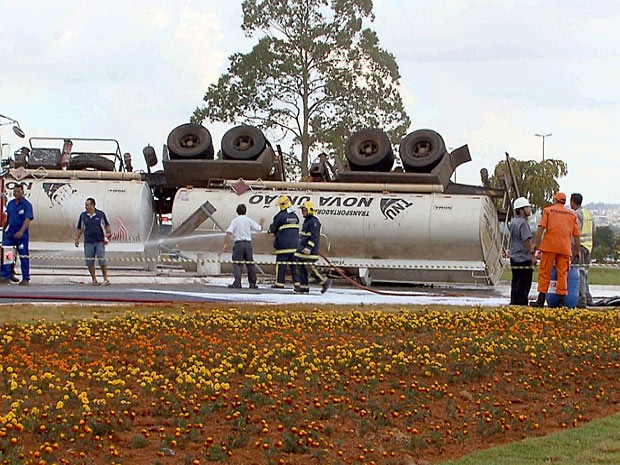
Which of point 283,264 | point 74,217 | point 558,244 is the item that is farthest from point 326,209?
point 558,244

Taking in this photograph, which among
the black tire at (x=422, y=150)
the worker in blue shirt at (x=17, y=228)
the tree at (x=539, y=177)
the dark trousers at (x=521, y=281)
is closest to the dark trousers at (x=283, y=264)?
the worker in blue shirt at (x=17, y=228)

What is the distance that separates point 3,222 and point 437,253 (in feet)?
30.8

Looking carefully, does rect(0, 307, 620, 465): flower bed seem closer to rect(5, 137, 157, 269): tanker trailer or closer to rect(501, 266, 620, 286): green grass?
rect(5, 137, 157, 269): tanker trailer

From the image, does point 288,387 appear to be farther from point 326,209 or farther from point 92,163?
point 92,163

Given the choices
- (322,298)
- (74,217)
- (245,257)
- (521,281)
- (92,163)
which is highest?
(92,163)

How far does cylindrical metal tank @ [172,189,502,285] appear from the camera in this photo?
24938 mm

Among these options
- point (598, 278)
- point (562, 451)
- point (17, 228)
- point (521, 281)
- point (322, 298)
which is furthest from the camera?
point (598, 278)

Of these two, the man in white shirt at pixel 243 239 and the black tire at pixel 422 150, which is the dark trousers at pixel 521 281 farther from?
the black tire at pixel 422 150

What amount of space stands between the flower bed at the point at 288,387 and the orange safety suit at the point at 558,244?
111 inches

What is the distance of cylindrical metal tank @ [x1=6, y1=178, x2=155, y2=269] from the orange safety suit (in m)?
11.2

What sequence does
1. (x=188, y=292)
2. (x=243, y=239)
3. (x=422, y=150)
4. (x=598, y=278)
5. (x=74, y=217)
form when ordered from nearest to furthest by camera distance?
(x=188, y=292) < (x=243, y=239) < (x=74, y=217) < (x=422, y=150) < (x=598, y=278)

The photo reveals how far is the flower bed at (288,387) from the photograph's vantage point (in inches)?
298

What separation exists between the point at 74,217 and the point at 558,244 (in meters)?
12.7

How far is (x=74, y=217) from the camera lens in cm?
2542
